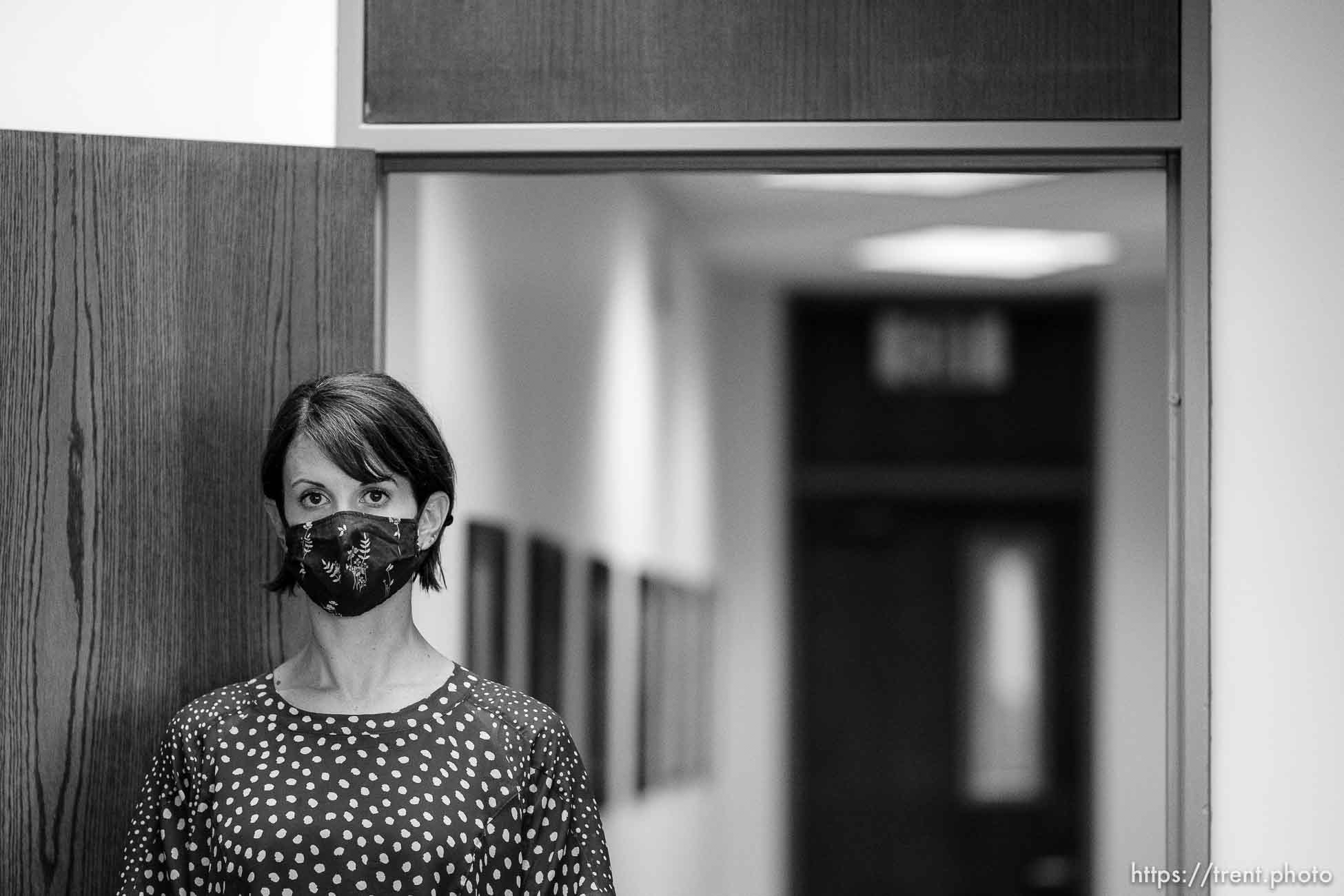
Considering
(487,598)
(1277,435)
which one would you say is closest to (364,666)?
(487,598)

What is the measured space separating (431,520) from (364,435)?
133 mm

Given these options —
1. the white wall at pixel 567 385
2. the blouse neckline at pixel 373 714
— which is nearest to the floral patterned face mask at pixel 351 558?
the blouse neckline at pixel 373 714

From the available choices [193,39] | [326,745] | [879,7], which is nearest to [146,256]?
[193,39]

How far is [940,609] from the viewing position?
15.8ft

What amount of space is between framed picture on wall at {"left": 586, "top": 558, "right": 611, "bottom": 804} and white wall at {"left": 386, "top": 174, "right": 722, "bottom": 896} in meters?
0.03

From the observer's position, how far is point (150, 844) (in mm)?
1896

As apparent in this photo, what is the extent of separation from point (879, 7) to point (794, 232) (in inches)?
65.6

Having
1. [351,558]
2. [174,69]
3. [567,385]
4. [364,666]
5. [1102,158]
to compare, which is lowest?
[364,666]

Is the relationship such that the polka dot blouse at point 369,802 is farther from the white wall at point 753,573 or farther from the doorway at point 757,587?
the white wall at point 753,573

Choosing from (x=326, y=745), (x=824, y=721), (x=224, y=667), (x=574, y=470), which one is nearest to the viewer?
(x=326, y=745)

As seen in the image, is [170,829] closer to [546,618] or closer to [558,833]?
[558,833]

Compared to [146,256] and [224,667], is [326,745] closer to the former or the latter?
[224,667]

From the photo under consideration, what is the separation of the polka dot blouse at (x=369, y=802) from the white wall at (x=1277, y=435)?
0.87m

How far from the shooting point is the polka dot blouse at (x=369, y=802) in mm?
1793
